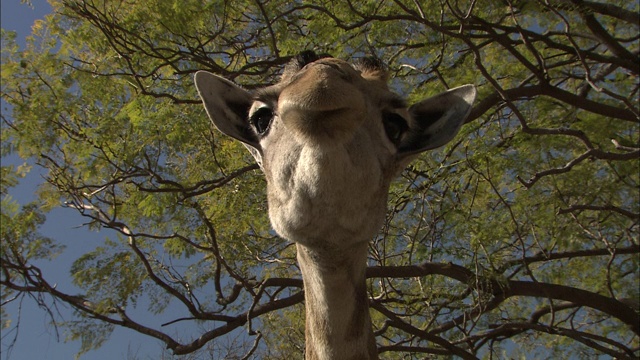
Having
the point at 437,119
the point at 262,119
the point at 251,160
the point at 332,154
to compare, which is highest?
the point at 251,160

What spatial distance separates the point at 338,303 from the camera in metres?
3.39

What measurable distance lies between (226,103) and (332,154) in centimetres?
123

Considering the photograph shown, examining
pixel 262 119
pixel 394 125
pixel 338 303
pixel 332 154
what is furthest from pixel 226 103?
pixel 338 303

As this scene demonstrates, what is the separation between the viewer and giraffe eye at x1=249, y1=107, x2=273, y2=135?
11.7ft

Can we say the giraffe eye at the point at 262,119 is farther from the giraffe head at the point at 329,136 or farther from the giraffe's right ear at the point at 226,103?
the giraffe's right ear at the point at 226,103

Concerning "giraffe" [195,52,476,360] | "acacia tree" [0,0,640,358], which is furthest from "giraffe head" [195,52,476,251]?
"acacia tree" [0,0,640,358]

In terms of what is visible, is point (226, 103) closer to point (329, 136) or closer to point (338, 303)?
point (329, 136)

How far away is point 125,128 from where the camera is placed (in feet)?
26.0

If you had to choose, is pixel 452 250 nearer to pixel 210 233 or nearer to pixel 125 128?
pixel 210 233

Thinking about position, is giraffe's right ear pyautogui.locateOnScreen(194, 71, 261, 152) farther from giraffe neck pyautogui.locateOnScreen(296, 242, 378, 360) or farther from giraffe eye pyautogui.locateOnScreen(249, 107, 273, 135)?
giraffe neck pyautogui.locateOnScreen(296, 242, 378, 360)

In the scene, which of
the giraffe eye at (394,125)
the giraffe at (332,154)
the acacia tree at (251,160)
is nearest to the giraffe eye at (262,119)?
the giraffe at (332,154)

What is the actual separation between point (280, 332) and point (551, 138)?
5041 mm

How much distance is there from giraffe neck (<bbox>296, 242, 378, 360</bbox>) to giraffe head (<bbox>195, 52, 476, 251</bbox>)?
132mm

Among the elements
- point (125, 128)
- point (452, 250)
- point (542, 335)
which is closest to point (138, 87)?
point (125, 128)
